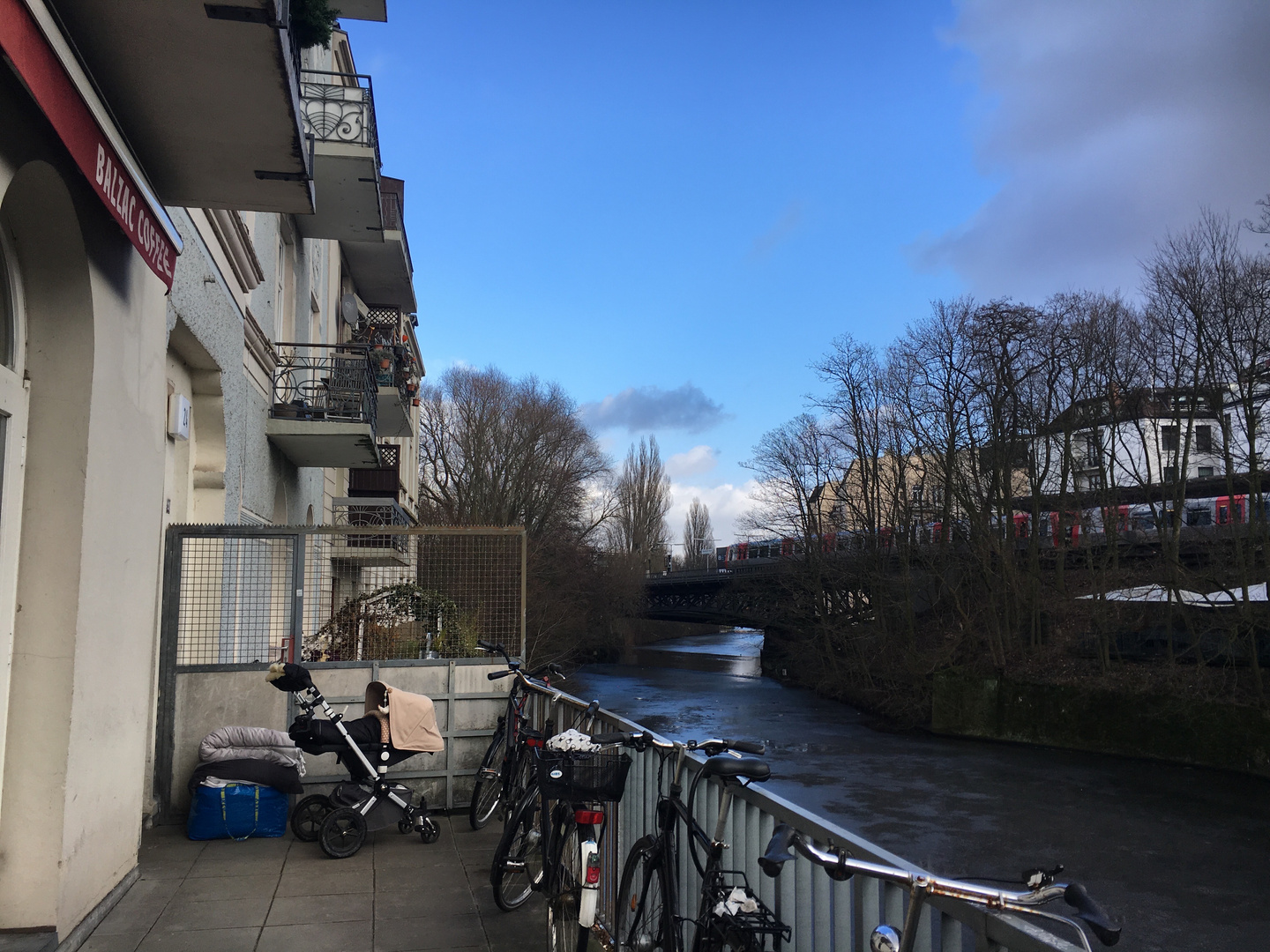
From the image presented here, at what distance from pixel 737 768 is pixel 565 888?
66.7 inches

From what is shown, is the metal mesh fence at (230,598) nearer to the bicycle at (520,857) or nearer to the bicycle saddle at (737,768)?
the bicycle at (520,857)

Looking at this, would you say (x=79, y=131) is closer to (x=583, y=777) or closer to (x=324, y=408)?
(x=583, y=777)

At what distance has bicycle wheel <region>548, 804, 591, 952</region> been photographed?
474cm

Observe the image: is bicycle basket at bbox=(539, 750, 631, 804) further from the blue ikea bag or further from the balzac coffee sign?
the blue ikea bag

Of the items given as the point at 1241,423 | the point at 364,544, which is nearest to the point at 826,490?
the point at 1241,423

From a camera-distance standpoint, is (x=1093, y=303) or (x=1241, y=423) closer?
(x=1241, y=423)

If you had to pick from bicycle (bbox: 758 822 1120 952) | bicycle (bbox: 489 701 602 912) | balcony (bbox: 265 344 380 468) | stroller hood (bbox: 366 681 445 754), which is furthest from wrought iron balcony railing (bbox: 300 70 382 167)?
bicycle (bbox: 758 822 1120 952)

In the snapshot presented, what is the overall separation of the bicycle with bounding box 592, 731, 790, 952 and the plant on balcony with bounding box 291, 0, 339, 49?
493 centimetres

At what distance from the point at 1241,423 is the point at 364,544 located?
2435cm

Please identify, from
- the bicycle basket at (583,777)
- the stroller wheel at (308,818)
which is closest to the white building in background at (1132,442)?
the stroller wheel at (308,818)

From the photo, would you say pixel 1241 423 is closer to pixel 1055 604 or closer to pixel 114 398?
pixel 1055 604

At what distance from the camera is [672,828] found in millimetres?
4332

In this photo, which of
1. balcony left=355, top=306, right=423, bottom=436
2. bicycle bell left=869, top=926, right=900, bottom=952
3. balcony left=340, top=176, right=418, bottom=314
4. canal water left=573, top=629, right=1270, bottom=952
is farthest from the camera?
balcony left=340, top=176, right=418, bottom=314

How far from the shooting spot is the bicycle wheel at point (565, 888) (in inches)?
187
